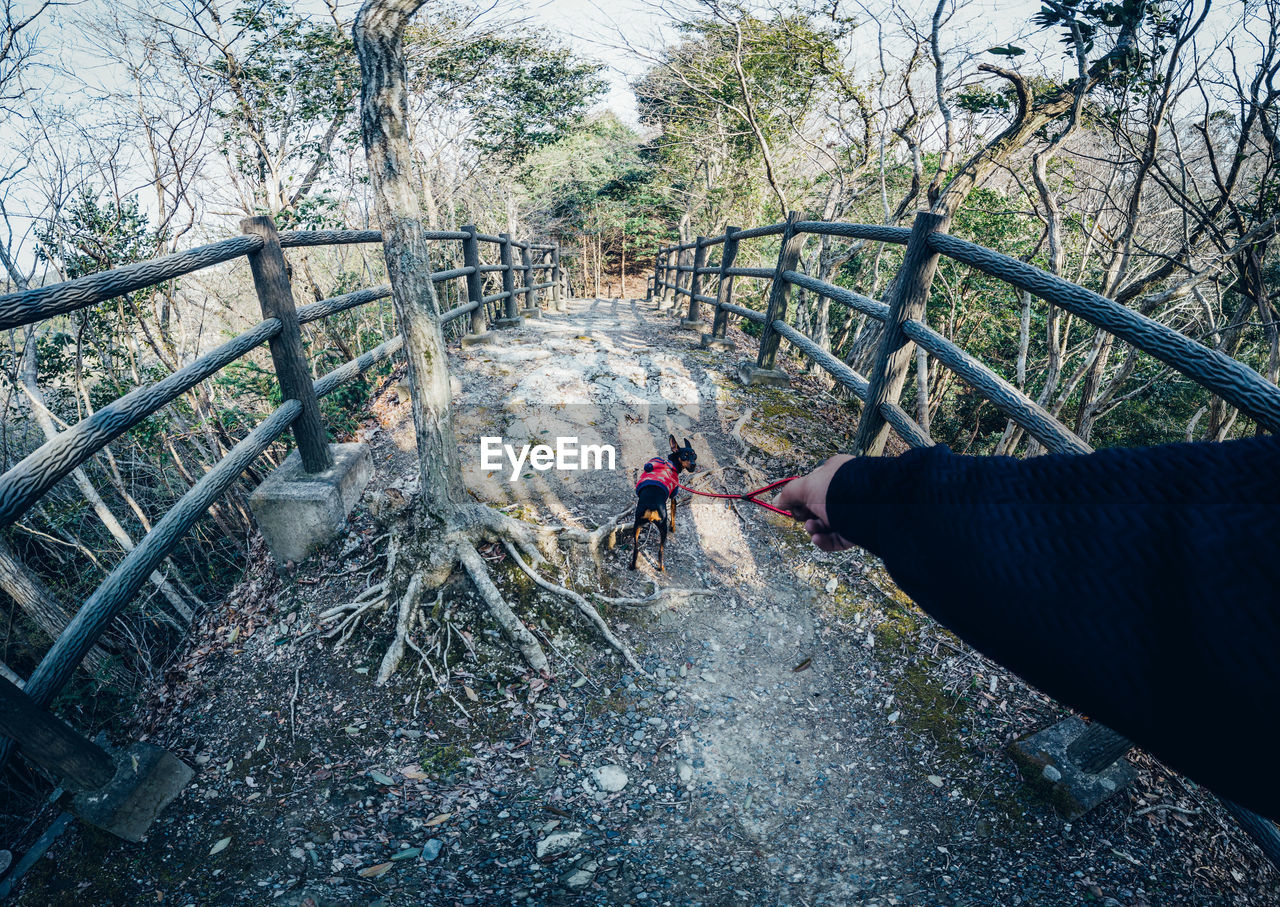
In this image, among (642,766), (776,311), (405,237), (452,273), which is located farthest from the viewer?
(452,273)

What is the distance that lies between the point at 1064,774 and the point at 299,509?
12.3 ft

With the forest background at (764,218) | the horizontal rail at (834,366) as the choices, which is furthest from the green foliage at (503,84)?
the horizontal rail at (834,366)

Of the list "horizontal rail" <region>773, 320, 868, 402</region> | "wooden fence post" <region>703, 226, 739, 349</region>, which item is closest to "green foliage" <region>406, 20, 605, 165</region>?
"wooden fence post" <region>703, 226, 739, 349</region>

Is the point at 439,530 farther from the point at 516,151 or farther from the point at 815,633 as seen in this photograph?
the point at 516,151

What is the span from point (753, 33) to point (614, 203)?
65.1 feet

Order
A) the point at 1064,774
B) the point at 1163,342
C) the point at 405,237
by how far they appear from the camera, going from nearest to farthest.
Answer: the point at 1163,342 < the point at 1064,774 < the point at 405,237

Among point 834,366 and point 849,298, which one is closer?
point 849,298

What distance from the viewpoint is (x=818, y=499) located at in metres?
1.01

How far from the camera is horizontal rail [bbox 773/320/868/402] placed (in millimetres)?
3145

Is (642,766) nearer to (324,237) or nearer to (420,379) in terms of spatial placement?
(420,379)

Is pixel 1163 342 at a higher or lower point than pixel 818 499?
higher

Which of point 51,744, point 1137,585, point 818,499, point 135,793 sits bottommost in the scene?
point 135,793

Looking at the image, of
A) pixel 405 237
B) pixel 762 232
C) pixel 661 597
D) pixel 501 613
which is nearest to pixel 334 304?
pixel 405 237

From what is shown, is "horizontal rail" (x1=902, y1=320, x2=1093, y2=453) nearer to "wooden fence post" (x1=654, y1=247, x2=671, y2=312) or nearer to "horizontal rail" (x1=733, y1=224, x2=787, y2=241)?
"horizontal rail" (x1=733, y1=224, x2=787, y2=241)
